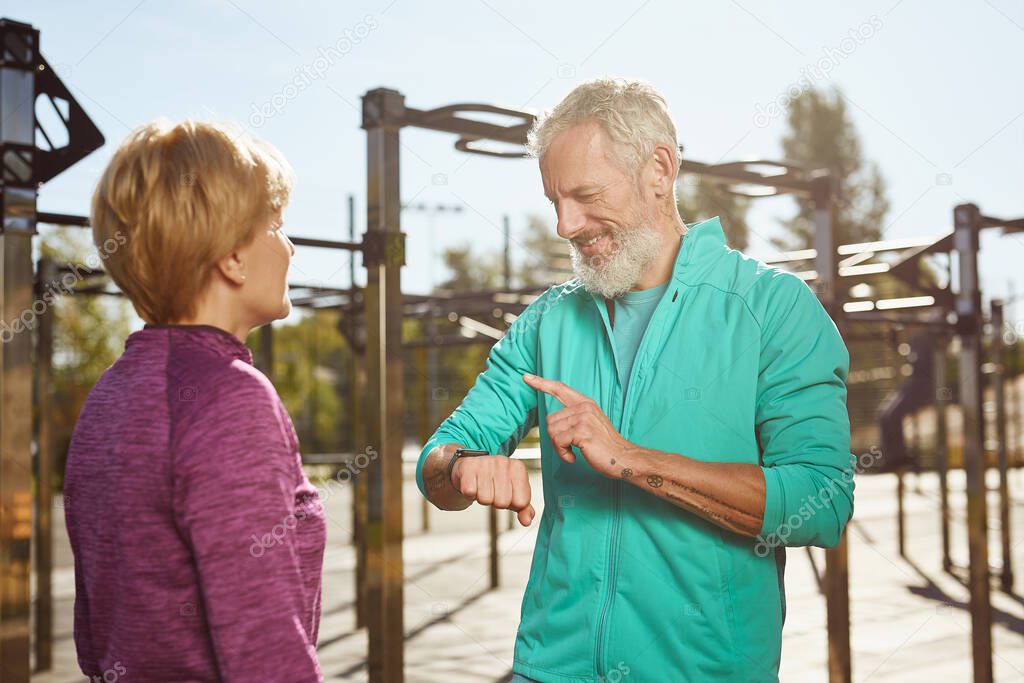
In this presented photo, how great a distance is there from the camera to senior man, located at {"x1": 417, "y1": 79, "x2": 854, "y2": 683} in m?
1.49

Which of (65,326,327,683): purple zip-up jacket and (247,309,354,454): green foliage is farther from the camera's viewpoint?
(247,309,354,454): green foliage

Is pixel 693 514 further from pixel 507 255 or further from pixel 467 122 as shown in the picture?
pixel 507 255

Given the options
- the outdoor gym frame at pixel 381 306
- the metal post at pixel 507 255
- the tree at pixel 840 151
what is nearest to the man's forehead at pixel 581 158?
the outdoor gym frame at pixel 381 306

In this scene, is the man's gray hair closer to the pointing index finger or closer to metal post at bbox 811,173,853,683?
the pointing index finger

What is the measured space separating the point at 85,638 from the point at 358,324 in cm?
503

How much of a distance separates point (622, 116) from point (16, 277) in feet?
5.09

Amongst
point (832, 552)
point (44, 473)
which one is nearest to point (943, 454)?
point (832, 552)

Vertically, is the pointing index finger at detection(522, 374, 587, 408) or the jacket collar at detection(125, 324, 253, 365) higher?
the jacket collar at detection(125, 324, 253, 365)

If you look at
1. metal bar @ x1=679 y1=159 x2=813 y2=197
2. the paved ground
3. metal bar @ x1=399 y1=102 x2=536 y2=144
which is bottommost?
the paved ground

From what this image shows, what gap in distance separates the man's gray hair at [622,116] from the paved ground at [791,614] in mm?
4108

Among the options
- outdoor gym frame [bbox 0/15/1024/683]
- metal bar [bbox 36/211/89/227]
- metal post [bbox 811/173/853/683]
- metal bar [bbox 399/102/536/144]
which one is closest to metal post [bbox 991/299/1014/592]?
outdoor gym frame [bbox 0/15/1024/683]

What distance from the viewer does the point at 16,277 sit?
7.92 ft

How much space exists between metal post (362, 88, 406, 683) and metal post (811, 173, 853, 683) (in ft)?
5.92

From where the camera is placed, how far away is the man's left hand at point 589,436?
1466 mm
